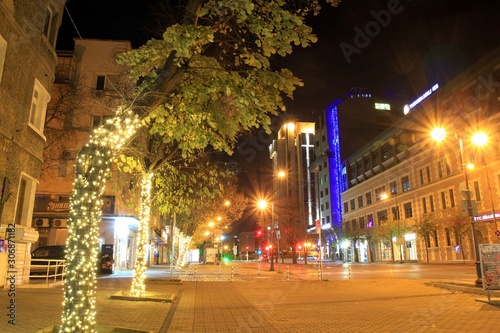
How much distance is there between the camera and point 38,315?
8.51 meters

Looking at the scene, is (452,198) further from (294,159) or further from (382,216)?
(294,159)

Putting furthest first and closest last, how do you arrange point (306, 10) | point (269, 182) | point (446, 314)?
1. point (269, 182)
2. point (446, 314)
3. point (306, 10)

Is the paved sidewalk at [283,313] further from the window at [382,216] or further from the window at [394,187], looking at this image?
the window at [382,216]

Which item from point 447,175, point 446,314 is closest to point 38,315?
point 446,314

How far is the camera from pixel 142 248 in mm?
13023

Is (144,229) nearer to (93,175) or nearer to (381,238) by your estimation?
(93,175)

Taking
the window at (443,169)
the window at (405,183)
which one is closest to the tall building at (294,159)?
the window at (405,183)

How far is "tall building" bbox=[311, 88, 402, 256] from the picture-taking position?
3226 inches

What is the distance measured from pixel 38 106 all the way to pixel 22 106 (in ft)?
6.49

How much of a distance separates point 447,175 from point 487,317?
40732mm

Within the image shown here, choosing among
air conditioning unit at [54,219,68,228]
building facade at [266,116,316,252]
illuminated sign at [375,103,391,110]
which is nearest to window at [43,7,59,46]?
air conditioning unit at [54,219,68,228]

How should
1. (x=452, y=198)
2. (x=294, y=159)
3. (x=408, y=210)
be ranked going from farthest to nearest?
(x=294, y=159) → (x=408, y=210) → (x=452, y=198)

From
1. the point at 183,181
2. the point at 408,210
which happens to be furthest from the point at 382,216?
the point at 183,181

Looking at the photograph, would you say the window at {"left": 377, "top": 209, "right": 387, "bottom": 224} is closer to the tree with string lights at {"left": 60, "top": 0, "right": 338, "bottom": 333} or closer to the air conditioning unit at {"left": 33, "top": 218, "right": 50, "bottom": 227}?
the air conditioning unit at {"left": 33, "top": 218, "right": 50, "bottom": 227}
